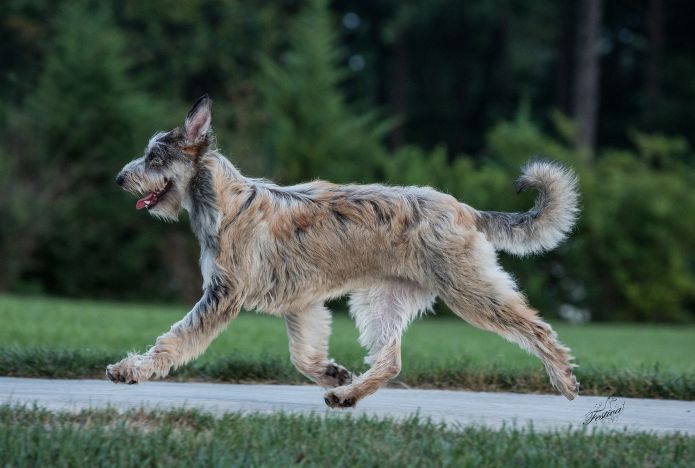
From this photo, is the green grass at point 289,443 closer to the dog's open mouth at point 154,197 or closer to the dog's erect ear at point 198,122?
the dog's open mouth at point 154,197

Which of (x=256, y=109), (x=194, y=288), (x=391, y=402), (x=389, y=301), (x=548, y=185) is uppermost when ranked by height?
(x=256, y=109)

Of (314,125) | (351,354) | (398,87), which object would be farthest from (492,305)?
(398,87)

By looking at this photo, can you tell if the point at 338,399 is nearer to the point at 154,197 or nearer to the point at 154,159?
the point at 154,197

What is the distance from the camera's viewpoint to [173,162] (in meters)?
7.19

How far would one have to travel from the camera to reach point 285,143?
23.5 metres

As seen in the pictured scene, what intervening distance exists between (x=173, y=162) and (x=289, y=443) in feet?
7.89

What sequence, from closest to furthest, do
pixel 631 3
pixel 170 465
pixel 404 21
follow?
1. pixel 170 465
2. pixel 404 21
3. pixel 631 3

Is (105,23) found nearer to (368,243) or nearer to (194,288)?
(194,288)

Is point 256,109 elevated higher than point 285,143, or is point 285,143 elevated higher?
point 256,109

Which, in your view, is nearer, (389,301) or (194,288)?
(389,301)

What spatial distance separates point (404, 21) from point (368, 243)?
34.8 metres

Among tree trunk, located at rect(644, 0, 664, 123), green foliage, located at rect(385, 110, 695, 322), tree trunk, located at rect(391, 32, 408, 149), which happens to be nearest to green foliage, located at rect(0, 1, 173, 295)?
green foliage, located at rect(385, 110, 695, 322)

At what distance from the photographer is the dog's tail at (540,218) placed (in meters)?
7.30

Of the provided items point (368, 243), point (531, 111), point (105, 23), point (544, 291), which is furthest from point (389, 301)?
point (531, 111)
